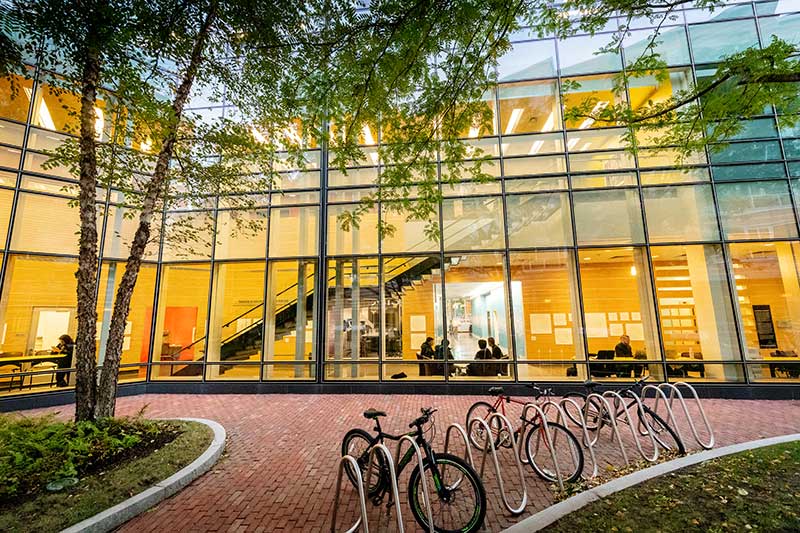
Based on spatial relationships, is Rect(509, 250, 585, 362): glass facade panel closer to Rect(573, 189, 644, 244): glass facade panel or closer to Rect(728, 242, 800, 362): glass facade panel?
Rect(573, 189, 644, 244): glass facade panel

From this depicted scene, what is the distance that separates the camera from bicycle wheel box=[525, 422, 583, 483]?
14.7 feet

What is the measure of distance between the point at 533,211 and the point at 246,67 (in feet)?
29.0

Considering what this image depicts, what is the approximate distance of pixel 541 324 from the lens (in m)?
10.4

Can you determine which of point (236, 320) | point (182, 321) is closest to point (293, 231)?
point (236, 320)

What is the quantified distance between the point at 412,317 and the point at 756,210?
10.7 meters

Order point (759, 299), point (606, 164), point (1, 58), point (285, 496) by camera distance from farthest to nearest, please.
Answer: point (606, 164), point (759, 299), point (285, 496), point (1, 58)

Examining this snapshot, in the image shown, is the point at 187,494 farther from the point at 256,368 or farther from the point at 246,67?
the point at 246,67

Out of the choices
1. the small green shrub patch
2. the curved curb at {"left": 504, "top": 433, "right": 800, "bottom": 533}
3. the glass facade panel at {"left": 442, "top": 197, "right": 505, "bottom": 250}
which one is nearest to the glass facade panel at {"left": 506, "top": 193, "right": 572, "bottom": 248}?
the glass facade panel at {"left": 442, "top": 197, "right": 505, "bottom": 250}

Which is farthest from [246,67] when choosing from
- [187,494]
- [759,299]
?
[759,299]

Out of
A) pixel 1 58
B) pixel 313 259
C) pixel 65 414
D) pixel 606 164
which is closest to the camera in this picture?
pixel 1 58

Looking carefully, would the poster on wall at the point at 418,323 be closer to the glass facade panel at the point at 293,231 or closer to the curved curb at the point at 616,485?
the glass facade panel at the point at 293,231

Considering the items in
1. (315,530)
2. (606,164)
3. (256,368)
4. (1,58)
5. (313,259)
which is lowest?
(315,530)

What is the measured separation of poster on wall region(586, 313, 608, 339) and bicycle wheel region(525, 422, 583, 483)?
5.10m

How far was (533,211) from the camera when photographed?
1095cm
